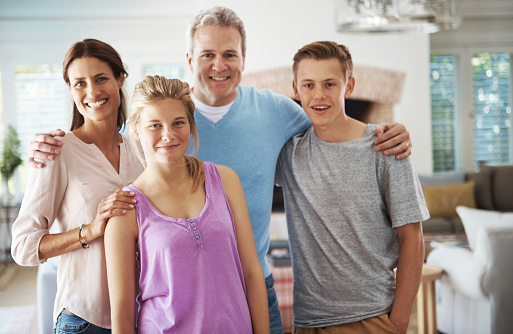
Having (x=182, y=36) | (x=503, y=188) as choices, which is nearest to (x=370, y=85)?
(x=503, y=188)

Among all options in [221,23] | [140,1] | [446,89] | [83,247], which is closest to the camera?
[83,247]

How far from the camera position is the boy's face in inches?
61.4

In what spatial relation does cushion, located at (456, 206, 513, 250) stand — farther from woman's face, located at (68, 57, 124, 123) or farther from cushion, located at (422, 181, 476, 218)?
woman's face, located at (68, 57, 124, 123)

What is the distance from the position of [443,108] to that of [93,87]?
5965mm

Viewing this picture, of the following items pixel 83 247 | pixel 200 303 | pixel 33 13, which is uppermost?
pixel 33 13

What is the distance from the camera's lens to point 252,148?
168 centimetres

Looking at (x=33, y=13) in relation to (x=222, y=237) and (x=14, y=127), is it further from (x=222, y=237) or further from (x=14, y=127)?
(x=222, y=237)

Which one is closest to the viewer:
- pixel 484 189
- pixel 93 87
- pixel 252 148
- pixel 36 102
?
pixel 93 87

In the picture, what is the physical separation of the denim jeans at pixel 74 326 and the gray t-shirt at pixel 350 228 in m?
0.60

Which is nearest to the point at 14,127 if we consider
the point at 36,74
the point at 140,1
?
the point at 36,74

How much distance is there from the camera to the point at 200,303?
120 cm

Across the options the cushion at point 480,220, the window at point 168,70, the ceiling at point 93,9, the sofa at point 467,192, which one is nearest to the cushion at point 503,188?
the sofa at point 467,192

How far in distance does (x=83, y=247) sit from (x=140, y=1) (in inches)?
202

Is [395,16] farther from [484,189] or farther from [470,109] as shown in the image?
[470,109]
